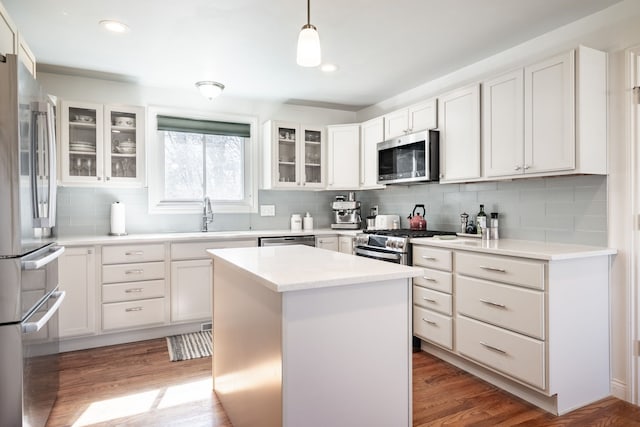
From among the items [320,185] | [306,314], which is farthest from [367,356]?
[320,185]

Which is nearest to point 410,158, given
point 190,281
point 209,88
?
point 209,88

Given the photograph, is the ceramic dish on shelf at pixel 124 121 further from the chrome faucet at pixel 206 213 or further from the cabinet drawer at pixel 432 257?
the cabinet drawer at pixel 432 257

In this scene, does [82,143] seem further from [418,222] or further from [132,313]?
[418,222]

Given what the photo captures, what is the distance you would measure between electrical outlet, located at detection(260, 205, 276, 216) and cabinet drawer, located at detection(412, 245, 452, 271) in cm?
198

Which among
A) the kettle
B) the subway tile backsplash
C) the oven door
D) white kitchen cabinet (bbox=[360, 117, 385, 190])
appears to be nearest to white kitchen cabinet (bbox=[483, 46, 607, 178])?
the subway tile backsplash

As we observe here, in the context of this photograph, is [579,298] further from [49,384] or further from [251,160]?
[251,160]

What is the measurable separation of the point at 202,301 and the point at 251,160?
171 cm

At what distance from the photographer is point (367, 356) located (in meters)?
1.60

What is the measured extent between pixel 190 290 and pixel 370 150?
2.39m

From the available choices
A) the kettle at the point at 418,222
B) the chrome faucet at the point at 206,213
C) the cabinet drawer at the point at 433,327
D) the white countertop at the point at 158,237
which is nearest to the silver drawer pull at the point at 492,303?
the cabinet drawer at the point at 433,327

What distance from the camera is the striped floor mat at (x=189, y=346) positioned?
318 cm

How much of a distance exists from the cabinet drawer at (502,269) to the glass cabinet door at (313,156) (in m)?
2.21

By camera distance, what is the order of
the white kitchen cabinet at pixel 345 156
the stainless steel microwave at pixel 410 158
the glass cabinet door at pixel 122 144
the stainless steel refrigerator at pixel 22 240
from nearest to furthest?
1. the stainless steel refrigerator at pixel 22 240
2. the stainless steel microwave at pixel 410 158
3. the glass cabinet door at pixel 122 144
4. the white kitchen cabinet at pixel 345 156

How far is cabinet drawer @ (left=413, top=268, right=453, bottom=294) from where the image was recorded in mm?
2889
